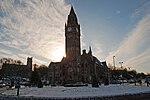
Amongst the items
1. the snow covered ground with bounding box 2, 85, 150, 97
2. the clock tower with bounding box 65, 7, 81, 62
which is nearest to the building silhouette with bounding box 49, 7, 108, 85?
the clock tower with bounding box 65, 7, 81, 62

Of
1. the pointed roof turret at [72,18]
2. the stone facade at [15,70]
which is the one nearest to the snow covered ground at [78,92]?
the pointed roof turret at [72,18]

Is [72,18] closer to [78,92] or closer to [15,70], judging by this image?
[15,70]

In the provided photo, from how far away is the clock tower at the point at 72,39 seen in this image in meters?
92.1

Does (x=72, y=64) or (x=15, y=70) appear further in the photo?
(x=15, y=70)

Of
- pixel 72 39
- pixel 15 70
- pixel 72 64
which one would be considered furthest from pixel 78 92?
pixel 15 70

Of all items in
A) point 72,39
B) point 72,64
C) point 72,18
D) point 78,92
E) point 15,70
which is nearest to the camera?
point 78,92

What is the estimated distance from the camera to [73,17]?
9800 centimetres

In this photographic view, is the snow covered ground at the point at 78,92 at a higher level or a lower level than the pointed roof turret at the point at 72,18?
lower

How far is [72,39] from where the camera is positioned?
9344 cm

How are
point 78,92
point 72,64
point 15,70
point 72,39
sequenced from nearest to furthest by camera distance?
point 78,92
point 72,64
point 72,39
point 15,70

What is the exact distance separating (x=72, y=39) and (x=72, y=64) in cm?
1171

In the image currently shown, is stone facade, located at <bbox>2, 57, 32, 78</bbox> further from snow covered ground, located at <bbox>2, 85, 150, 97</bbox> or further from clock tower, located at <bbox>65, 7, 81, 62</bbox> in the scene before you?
snow covered ground, located at <bbox>2, 85, 150, 97</bbox>

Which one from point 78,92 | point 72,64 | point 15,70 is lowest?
point 78,92

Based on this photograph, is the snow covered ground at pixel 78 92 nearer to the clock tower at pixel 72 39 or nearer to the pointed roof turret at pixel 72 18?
the clock tower at pixel 72 39
